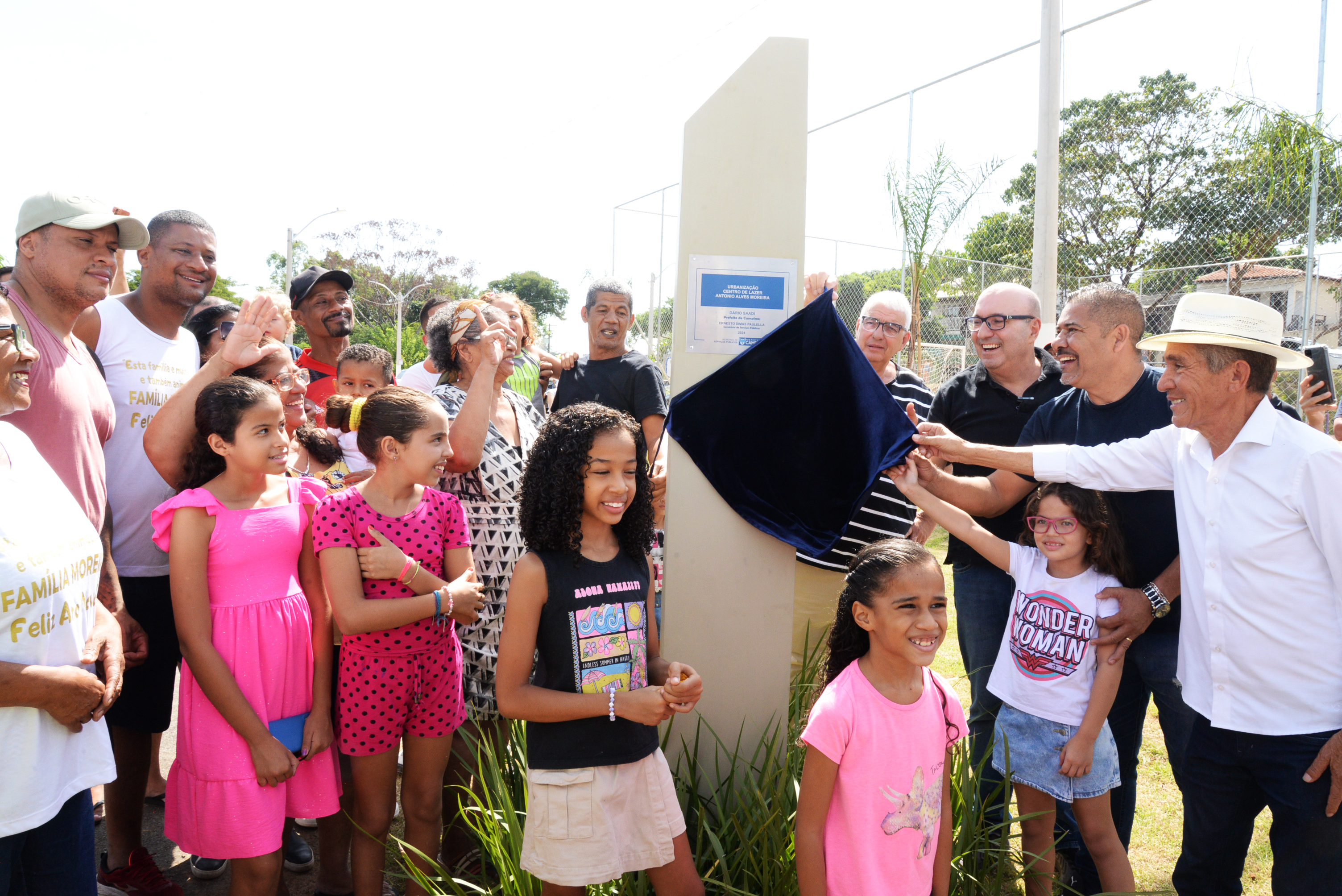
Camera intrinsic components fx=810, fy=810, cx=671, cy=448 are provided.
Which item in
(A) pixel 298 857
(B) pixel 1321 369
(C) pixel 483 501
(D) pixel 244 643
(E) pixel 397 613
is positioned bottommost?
(A) pixel 298 857

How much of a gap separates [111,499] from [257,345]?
0.83m

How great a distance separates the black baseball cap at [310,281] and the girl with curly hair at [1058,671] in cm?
364

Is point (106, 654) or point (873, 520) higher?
point (873, 520)

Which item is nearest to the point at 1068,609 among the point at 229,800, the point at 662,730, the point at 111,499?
the point at 662,730

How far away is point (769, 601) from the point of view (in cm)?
304

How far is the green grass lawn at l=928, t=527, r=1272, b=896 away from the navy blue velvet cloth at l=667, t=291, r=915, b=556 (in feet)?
5.12

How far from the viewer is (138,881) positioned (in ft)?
9.33

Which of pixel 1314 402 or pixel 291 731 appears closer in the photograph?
pixel 291 731

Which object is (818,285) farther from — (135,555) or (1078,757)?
(135,555)

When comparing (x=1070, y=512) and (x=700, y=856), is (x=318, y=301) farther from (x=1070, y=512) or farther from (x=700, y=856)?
(x=1070, y=512)

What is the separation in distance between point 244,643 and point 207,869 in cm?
116

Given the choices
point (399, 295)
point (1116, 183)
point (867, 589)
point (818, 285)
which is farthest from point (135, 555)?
point (399, 295)

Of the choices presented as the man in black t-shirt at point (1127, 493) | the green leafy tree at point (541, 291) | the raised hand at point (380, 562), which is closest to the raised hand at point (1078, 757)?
the man in black t-shirt at point (1127, 493)

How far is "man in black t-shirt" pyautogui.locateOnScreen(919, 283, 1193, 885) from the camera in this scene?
2.95 m
